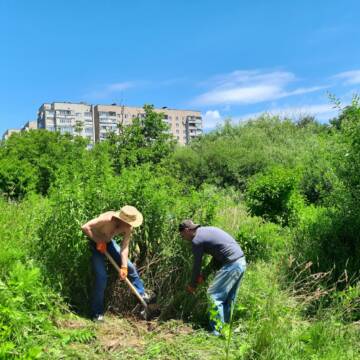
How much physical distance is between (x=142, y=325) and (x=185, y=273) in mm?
877

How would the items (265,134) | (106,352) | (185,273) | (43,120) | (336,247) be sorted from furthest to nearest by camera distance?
(43,120), (265,134), (336,247), (185,273), (106,352)

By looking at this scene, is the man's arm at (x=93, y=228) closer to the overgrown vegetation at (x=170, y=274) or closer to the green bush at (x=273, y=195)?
the overgrown vegetation at (x=170, y=274)

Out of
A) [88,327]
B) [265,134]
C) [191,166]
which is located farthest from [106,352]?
[265,134]

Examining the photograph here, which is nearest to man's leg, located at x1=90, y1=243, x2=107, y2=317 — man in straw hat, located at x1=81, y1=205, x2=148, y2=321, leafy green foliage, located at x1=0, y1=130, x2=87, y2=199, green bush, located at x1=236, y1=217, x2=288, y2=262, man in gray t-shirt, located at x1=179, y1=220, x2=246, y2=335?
man in straw hat, located at x1=81, y1=205, x2=148, y2=321

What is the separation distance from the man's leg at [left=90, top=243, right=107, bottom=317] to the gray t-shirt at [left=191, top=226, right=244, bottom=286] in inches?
44.0

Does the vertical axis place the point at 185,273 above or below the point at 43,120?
below

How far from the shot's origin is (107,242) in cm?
533

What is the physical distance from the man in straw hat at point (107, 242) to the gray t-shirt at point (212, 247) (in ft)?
2.44

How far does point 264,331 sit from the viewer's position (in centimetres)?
423

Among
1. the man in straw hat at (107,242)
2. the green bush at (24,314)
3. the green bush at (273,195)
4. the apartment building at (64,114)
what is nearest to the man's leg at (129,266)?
the man in straw hat at (107,242)

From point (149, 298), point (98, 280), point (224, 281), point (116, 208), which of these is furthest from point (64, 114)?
Answer: point (224, 281)

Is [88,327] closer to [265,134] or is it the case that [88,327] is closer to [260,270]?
[260,270]

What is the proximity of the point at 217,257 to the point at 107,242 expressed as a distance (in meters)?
1.37

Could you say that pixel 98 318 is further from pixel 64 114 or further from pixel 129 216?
pixel 64 114
